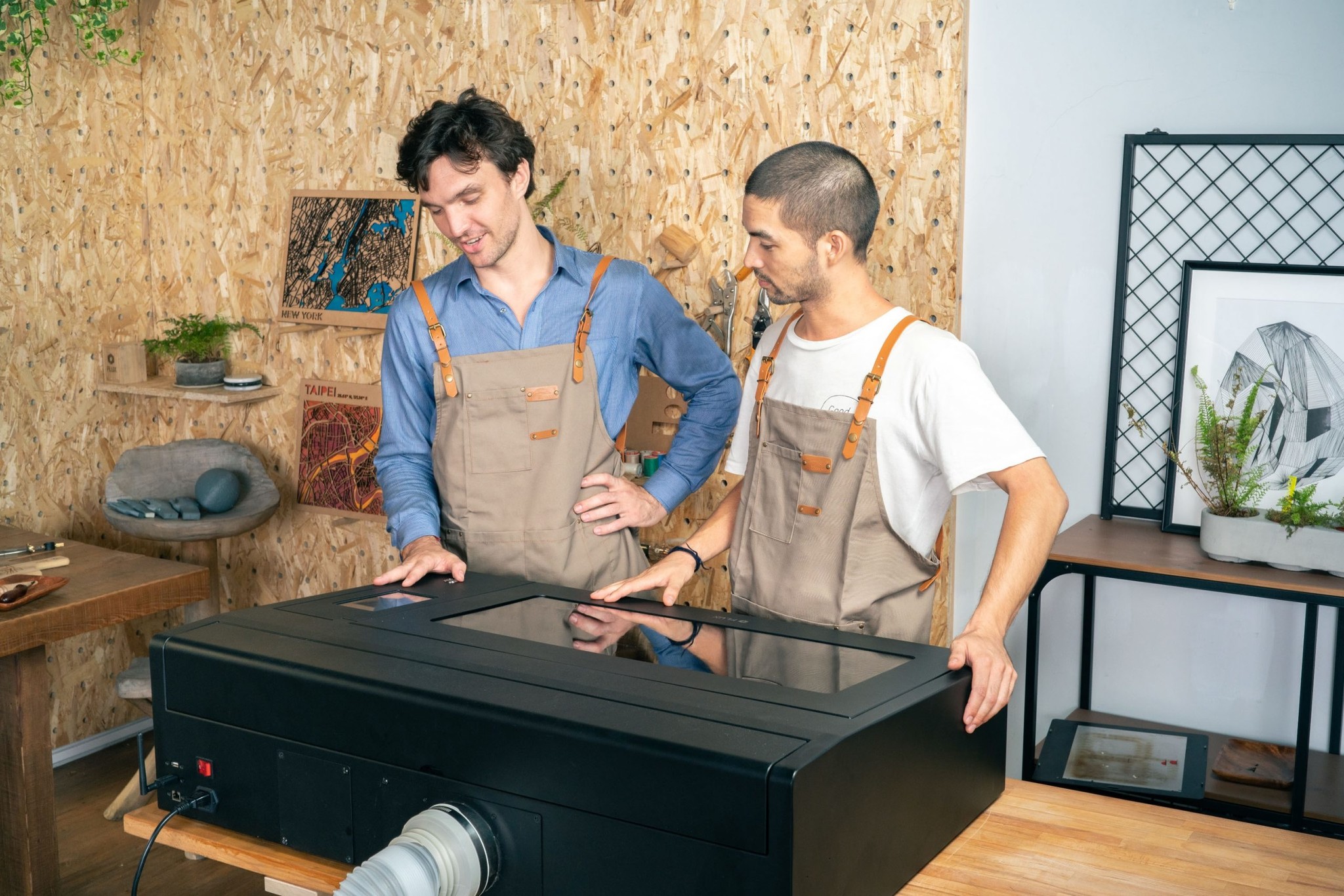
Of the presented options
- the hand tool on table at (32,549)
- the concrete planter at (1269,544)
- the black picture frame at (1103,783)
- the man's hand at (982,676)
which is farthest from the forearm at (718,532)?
the hand tool on table at (32,549)

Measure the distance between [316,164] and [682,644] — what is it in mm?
2819

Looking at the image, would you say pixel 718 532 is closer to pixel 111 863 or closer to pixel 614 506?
pixel 614 506

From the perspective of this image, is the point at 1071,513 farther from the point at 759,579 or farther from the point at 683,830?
the point at 683,830

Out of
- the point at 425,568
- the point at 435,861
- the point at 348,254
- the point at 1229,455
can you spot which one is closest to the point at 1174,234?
the point at 1229,455

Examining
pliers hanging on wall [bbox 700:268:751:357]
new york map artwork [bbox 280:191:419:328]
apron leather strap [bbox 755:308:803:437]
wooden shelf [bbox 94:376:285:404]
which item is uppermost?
new york map artwork [bbox 280:191:419:328]

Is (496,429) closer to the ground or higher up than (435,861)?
higher up

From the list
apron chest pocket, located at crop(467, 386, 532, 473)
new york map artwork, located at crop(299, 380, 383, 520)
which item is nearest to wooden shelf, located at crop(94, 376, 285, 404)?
new york map artwork, located at crop(299, 380, 383, 520)

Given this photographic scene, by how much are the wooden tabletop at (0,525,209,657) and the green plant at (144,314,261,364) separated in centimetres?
79

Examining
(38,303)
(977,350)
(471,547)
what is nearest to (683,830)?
(471,547)

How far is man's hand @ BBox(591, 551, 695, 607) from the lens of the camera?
1572 mm

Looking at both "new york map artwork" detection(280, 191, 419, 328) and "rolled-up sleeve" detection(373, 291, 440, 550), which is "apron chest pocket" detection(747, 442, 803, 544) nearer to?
"rolled-up sleeve" detection(373, 291, 440, 550)

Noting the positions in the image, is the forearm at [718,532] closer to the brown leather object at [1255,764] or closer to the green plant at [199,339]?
the brown leather object at [1255,764]

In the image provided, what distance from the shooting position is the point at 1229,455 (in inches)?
89.9

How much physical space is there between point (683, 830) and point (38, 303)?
3.63m
